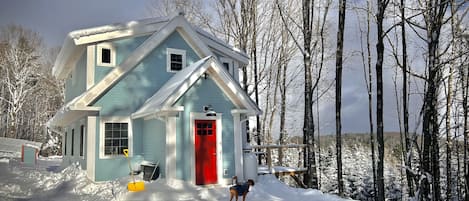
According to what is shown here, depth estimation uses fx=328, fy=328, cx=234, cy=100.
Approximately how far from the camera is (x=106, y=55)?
10.2 m

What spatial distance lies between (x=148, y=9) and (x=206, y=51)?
463 inches

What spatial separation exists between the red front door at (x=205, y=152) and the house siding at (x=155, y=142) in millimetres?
889

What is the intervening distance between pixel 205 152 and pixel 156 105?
6.24ft

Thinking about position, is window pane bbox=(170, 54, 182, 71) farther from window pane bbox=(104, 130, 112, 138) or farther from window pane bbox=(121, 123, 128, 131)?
window pane bbox=(104, 130, 112, 138)

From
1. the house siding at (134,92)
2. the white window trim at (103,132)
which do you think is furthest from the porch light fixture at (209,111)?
the white window trim at (103,132)

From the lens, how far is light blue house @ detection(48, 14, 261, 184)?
8.84m

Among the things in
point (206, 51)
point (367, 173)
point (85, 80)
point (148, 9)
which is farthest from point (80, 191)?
point (367, 173)

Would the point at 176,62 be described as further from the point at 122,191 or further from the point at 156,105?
the point at 122,191

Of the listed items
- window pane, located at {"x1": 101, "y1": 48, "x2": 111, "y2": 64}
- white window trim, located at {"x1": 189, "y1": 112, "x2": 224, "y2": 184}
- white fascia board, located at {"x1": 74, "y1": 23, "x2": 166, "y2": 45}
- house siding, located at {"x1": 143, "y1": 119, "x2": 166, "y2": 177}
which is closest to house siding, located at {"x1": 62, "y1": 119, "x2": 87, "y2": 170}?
house siding, located at {"x1": 143, "y1": 119, "x2": 166, "y2": 177}

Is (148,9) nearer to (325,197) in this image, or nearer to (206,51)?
(206,51)

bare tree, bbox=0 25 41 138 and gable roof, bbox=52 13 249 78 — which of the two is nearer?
bare tree, bbox=0 25 41 138

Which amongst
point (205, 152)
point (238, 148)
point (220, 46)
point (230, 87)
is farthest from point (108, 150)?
point (220, 46)

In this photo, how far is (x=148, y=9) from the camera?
834 inches

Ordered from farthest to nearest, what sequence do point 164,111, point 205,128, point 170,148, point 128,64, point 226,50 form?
point 226,50 → point 128,64 → point 205,128 → point 170,148 → point 164,111
